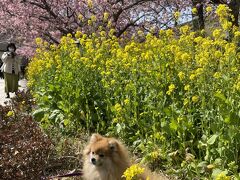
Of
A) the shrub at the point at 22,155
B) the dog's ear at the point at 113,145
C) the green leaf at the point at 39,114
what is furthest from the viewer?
the green leaf at the point at 39,114

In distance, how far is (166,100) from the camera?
18.9ft

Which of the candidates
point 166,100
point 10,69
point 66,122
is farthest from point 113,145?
point 10,69

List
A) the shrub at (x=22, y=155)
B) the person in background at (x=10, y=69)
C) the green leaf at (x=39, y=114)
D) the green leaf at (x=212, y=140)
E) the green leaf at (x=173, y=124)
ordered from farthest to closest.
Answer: the person in background at (x=10, y=69), the green leaf at (x=39, y=114), the green leaf at (x=173, y=124), the green leaf at (x=212, y=140), the shrub at (x=22, y=155)

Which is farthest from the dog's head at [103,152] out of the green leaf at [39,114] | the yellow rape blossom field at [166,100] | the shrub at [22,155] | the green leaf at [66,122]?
the green leaf at [39,114]

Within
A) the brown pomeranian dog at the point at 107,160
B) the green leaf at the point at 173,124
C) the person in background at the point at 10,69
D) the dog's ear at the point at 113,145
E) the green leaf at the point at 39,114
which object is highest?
the person in background at the point at 10,69

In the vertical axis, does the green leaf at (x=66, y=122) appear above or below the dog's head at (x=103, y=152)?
above

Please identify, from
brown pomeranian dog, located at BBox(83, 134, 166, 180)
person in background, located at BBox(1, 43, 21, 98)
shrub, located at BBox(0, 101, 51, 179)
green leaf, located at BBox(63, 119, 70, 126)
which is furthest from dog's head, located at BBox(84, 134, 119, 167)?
person in background, located at BBox(1, 43, 21, 98)

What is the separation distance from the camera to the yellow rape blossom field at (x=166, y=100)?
4.63 meters

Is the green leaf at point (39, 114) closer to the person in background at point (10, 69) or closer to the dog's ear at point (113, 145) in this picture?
the dog's ear at point (113, 145)

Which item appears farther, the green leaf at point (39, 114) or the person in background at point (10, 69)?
the person in background at point (10, 69)

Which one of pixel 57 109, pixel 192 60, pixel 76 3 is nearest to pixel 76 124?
pixel 57 109

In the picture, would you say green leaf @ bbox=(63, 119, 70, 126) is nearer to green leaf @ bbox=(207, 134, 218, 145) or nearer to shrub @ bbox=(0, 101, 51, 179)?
shrub @ bbox=(0, 101, 51, 179)

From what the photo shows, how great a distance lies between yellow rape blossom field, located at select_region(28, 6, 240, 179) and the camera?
463cm

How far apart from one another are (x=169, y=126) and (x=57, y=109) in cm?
316
